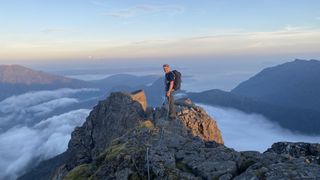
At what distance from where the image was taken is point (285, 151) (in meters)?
33.7

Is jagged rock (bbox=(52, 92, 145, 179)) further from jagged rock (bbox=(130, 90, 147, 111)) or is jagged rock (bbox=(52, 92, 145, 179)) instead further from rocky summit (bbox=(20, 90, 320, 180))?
rocky summit (bbox=(20, 90, 320, 180))

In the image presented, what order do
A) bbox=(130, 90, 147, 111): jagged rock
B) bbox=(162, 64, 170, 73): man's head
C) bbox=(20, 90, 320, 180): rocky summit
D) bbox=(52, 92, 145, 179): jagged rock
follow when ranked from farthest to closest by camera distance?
bbox=(130, 90, 147, 111): jagged rock
bbox=(52, 92, 145, 179): jagged rock
bbox=(162, 64, 170, 73): man's head
bbox=(20, 90, 320, 180): rocky summit

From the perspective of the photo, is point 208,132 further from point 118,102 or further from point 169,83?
point 118,102

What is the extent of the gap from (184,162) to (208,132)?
3090 cm

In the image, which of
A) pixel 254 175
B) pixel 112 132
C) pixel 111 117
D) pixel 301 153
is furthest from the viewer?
pixel 111 117

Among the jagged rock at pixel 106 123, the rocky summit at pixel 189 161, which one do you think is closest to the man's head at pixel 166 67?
the rocky summit at pixel 189 161

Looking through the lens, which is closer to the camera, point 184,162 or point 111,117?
point 184,162

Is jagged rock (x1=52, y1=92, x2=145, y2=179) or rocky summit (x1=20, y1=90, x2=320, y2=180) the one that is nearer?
rocky summit (x1=20, y1=90, x2=320, y2=180)

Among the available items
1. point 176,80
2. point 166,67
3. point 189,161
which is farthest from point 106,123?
point 189,161

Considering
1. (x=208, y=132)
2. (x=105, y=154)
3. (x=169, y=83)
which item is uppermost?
(x=169, y=83)

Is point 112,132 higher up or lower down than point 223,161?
lower down

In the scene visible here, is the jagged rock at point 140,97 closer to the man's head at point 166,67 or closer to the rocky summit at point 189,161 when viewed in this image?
the rocky summit at point 189,161

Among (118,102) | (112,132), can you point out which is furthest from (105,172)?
(118,102)

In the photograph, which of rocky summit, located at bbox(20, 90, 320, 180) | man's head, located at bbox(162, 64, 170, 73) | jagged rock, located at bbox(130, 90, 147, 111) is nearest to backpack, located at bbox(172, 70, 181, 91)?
man's head, located at bbox(162, 64, 170, 73)
